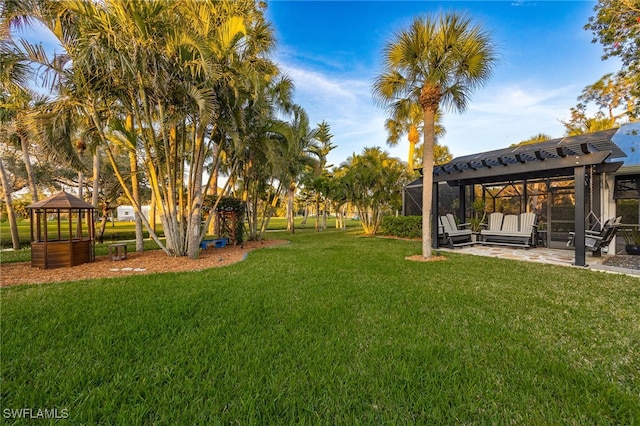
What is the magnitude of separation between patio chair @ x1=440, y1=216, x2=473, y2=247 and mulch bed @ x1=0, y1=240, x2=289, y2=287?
731 centimetres

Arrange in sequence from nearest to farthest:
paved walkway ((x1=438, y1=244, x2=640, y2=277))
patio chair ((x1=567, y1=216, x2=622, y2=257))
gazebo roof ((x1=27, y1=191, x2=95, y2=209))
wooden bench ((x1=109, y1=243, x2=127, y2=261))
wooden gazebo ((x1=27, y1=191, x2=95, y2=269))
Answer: paved walkway ((x1=438, y1=244, x2=640, y2=277))
wooden gazebo ((x1=27, y1=191, x2=95, y2=269))
gazebo roof ((x1=27, y1=191, x2=95, y2=209))
patio chair ((x1=567, y1=216, x2=622, y2=257))
wooden bench ((x1=109, y1=243, x2=127, y2=261))

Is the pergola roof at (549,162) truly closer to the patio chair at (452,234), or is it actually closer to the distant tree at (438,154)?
the patio chair at (452,234)

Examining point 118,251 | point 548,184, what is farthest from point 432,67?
point 118,251

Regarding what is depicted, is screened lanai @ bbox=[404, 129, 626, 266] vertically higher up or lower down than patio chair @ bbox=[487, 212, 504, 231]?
higher up

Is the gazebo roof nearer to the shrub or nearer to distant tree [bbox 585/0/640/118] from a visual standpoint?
the shrub

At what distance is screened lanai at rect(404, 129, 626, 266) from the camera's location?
631 cm

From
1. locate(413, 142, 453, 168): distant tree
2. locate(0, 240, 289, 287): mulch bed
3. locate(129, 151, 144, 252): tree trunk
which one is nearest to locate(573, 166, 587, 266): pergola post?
locate(0, 240, 289, 287): mulch bed

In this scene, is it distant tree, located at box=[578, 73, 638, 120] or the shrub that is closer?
the shrub

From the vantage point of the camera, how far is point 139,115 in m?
6.55

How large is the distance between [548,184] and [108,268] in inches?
561

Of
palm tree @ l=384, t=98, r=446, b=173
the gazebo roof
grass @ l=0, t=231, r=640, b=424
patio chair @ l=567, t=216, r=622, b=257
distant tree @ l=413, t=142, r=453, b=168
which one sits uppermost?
palm tree @ l=384, t=98, r=446, b=173

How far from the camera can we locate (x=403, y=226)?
1288 centimetres

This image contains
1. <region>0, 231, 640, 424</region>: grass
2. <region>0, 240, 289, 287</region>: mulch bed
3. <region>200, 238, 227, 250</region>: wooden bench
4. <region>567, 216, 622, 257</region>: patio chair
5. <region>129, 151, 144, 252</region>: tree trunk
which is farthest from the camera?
<region>200, 238, 227, 250</region>: wooden bench

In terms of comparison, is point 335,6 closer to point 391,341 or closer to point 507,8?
point 507,8
